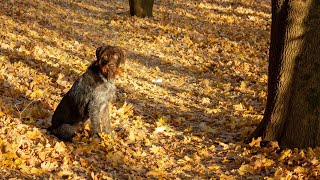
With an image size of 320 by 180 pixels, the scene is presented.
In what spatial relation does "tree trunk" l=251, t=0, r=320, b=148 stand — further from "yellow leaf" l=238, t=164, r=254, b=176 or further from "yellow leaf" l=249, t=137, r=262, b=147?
"yellow leaf" l=238, t=164, r=254, b=176

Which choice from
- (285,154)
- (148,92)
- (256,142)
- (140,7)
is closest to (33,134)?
(256,142)

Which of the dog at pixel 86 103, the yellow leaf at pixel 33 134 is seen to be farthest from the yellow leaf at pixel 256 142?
the yellow leaf at pixel 33 134

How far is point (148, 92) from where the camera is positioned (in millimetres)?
10070

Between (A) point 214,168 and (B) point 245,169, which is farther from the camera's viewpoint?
(A) point 214,168

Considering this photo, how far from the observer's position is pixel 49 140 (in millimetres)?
6082

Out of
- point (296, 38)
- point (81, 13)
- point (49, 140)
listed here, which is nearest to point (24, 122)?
point (49, 140)

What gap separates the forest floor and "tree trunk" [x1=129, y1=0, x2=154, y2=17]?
0.38 meters

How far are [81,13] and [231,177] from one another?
13329 mm

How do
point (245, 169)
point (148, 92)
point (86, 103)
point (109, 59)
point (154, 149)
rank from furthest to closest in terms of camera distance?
1. point (148, 92)
2. point (154, 149)
3. point (86, 103)
4. point (245, 169)
5. point (109, 59)

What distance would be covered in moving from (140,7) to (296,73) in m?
11.6

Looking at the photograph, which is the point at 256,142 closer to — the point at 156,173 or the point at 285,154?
the point at 285,154

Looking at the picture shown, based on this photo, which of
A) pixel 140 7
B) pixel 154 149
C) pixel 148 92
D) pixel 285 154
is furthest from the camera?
pixel 140 7

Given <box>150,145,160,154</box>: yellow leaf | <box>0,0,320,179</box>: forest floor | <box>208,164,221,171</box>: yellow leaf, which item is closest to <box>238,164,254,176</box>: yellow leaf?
<box>0,0,320,179</box>: forest floor

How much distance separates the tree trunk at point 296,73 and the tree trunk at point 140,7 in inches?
433
